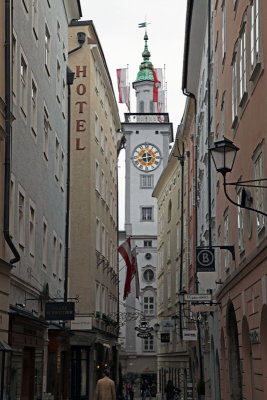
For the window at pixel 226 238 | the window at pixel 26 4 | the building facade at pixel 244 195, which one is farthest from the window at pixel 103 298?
the window at pixel 26 4

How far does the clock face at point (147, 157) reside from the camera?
269 ft

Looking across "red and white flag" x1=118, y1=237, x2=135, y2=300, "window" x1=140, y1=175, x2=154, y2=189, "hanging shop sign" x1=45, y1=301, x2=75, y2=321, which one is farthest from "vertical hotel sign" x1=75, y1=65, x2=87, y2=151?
"window" x1=140, y1=175, x2=154, y2=189

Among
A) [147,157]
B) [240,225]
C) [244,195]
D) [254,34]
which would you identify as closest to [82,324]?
[240,225]

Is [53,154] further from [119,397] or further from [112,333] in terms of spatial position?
[112,333]

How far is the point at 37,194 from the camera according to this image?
70.4ft

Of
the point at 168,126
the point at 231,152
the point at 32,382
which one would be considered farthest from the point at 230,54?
the point at 168,126

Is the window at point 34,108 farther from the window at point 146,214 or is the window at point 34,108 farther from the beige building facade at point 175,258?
the window at point 146,214

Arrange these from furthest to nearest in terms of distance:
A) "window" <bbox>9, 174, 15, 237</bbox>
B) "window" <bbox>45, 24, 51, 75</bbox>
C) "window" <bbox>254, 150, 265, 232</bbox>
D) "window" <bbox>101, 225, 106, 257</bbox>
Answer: "window" <bbox>101, 225, 106, 257</bbox>
"window" <bbox>45, 24, 51, 75</bbox>
"window" <bbox>9, 174, 15, 237</bbox>
"window" <bbox>254, 150, 265, 232</bbox>

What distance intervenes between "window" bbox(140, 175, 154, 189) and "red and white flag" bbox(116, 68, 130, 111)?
29.9 feet

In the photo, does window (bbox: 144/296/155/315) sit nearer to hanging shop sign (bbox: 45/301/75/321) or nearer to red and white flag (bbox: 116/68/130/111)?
red and white flag (bbox: 116/68/130/111)

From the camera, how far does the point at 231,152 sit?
1188cm

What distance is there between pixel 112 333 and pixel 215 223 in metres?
21.2

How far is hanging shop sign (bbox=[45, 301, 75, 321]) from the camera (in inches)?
802

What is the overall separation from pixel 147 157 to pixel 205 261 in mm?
59791
